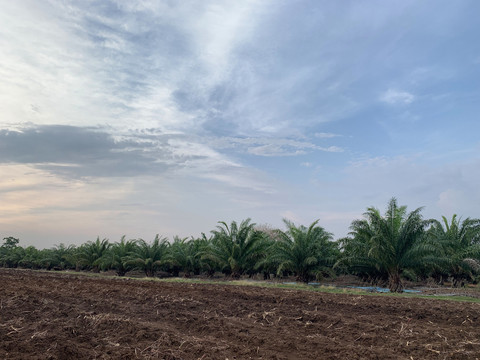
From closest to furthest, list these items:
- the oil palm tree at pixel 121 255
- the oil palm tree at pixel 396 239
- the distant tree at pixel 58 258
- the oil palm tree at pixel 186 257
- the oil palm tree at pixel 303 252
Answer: the oil palm tree at pixel 396 239, the oil palm tree at pixel 303 252, the oil palm tree at pixel 186 257, the oil palm tree at pixel 121 255, the distant tree at pixel 58 258

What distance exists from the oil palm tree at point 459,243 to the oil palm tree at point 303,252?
273 inches

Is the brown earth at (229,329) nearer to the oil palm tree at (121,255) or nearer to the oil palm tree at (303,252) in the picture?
the oil palm tree at (303,252)

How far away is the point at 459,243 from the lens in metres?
24.3

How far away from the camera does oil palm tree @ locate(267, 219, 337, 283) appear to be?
21328mm

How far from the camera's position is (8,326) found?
7102 millimetres

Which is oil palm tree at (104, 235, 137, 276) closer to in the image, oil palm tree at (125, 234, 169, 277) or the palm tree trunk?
oil palm tree at (125, 234, 169, 277)

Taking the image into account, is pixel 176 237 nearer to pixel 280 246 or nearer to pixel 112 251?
pixel 112 251

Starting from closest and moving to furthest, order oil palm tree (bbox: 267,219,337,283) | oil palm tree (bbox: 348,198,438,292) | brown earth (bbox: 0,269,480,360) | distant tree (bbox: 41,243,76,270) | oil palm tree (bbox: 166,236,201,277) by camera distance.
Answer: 1. brown earth (bbox: 0,269,480,360)
2. oil palm tree (bbox: 348,198,438,292)
3. oil palm tree (bbox: 267,219,337,283)
4. oil palm tree (bbox: 166,236,201,277)
5. distant tree (bbox: 41,243,76,270)

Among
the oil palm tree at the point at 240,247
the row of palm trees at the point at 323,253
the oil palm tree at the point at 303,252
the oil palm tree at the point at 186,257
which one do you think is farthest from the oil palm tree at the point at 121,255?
the oil palm tree at the point at 303,252

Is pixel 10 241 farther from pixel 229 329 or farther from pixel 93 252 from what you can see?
pixel 229 329

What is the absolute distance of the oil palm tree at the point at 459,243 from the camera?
23281 millimetres

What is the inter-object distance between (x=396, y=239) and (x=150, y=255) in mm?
19324

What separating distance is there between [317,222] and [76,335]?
16911 mm

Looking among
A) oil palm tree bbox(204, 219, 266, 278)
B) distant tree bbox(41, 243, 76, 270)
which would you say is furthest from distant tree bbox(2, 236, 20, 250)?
oil palm tree bbox(204, 219, 266, 278)
